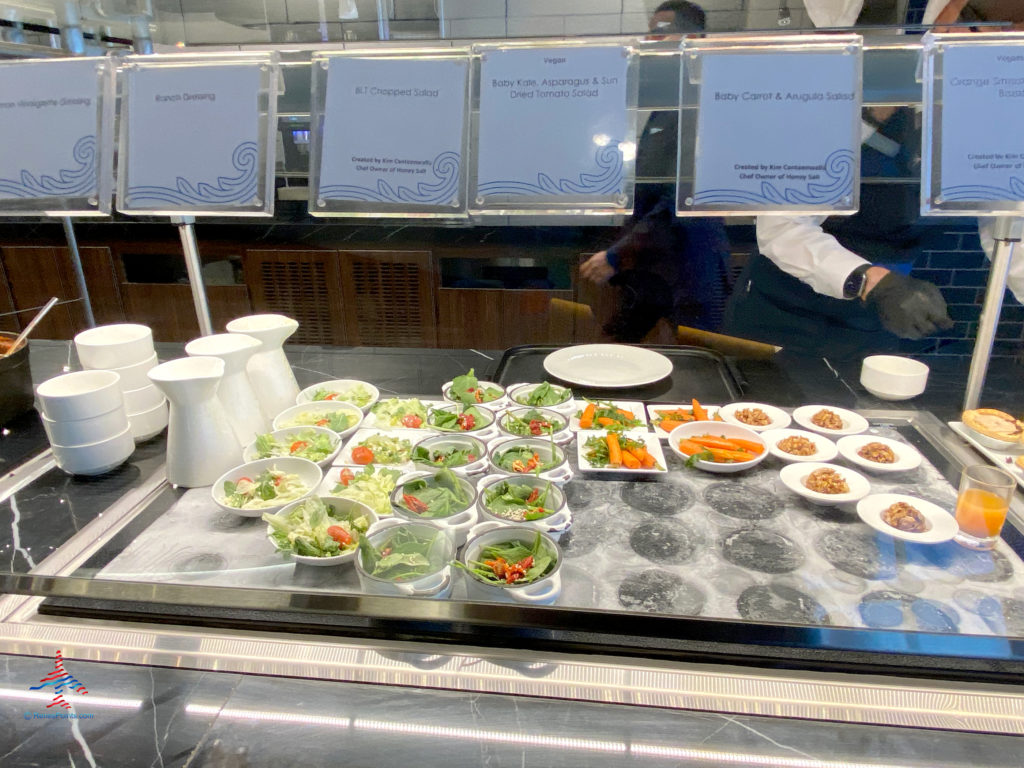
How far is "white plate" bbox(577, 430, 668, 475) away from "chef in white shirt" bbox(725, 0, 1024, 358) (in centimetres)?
94

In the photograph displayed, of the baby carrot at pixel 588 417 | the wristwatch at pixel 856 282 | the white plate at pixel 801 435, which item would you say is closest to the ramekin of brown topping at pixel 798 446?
the white plate at pixel 801 435

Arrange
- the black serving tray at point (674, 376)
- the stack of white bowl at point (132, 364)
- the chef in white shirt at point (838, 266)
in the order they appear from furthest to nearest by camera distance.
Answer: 1. the chef in white shirt at point (838, 266)
2. the black serving tray at point (674, 376)
3. the stack of white bowl at point (132, 364)

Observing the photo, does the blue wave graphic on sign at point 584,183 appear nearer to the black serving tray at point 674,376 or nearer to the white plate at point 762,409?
the white plate at point 762,409

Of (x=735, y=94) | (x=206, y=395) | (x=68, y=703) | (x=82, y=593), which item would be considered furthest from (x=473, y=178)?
(x=68, y=703)

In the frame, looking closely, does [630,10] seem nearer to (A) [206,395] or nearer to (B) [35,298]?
(A) [206,395]

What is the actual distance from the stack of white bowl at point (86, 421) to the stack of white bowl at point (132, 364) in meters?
0.05

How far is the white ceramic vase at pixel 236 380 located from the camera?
3.81 ft

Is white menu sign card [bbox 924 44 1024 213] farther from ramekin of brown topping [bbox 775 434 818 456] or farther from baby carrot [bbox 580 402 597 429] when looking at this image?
baby carrot [bbox 580 402 597 429]

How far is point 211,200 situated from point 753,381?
127cm

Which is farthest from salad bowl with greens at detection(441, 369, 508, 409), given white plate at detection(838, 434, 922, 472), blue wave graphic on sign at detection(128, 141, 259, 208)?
white plate at detection(838, 434, 922, 472)

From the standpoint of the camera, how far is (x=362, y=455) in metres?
1.18

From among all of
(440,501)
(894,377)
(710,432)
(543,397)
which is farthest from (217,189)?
(894,377)

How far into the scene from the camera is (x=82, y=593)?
0.88m

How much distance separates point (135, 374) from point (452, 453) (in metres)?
0.65
